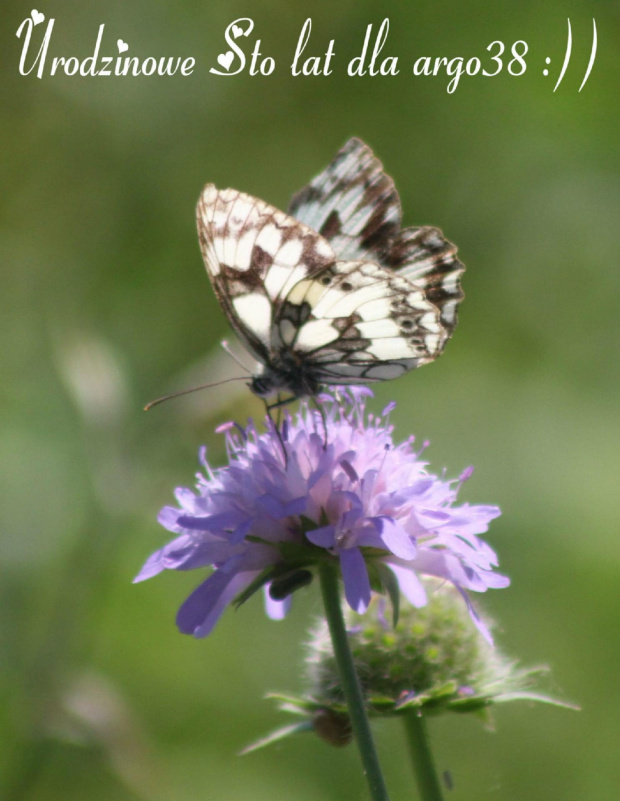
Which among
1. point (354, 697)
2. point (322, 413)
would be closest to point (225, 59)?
point (322, 413)

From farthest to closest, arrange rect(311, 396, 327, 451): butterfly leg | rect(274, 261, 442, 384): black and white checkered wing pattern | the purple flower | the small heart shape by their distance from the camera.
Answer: the small heart shape, rect(274, 261, 442, 384): black and white checkered wing pattern, rect(311, 396, 327, 451): butterfly leg, the purple flower

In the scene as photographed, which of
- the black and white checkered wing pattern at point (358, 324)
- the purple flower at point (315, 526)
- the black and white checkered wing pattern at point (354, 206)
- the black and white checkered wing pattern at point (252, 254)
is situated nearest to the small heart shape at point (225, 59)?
the black and white checkered wing pattern at point (354, 206)

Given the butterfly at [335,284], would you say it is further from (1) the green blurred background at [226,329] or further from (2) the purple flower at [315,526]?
(1) the green blurred background at [226,329]

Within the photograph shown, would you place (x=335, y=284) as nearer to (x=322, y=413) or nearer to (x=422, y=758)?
(x=322, y=413)

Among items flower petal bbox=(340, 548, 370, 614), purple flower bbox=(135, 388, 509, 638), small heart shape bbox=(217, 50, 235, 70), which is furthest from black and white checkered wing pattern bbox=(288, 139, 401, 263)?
small heart shape bbox=(217, 50, 235, 70)

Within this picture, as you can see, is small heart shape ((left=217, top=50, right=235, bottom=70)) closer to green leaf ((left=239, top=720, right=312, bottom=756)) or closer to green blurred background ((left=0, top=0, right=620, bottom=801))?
green blurred background ((left=0, top=0, right=620, bottom=801))
